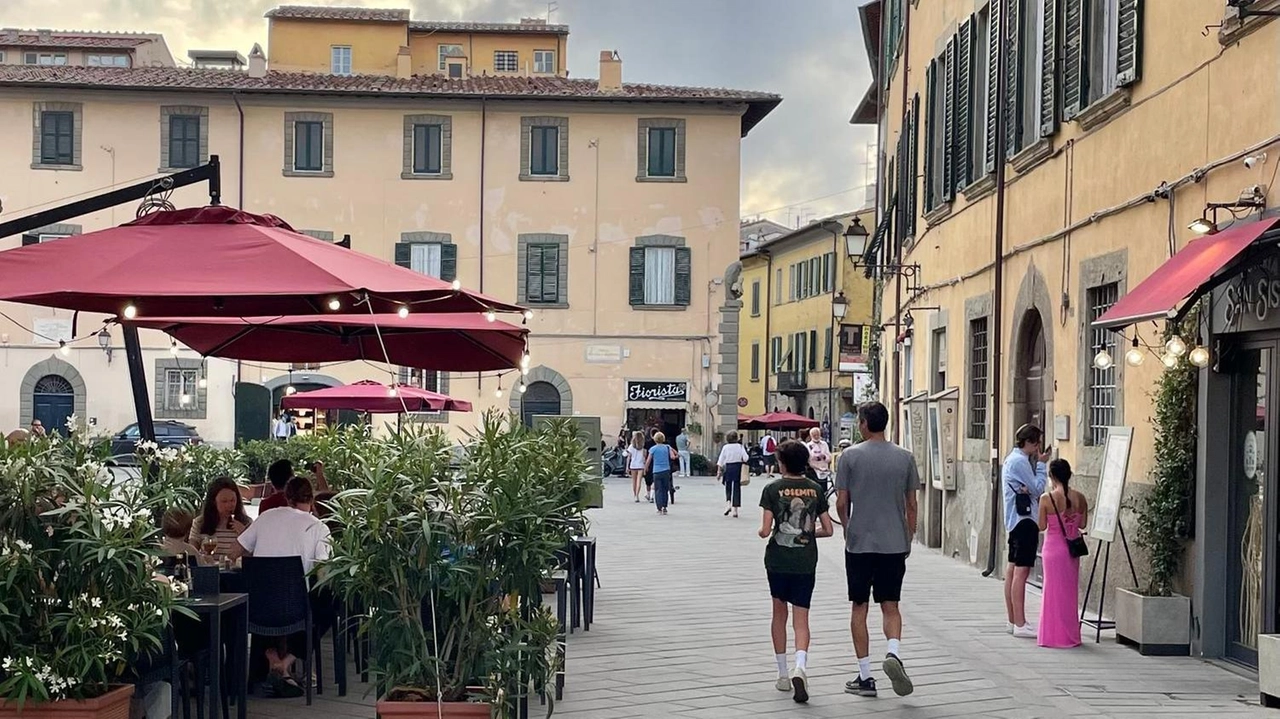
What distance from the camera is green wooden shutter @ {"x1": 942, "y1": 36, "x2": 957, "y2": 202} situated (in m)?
19.3

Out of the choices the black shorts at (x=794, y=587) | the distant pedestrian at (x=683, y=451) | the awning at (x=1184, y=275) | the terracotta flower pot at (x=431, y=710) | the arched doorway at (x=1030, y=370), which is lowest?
the distant pedestrian at (x=683, y=451)

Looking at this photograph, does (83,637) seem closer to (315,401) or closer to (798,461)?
(798,461)

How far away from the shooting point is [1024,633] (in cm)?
1159

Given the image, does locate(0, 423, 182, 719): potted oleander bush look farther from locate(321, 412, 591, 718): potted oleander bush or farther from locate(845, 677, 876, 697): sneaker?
locate(845, 677, 876, 697): sneaker

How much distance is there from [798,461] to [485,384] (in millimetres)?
34235

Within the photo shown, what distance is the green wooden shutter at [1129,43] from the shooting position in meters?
12.0

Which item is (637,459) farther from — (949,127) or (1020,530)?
(1020,530)

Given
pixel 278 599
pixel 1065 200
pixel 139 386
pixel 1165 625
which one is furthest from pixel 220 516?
pixel 1065 200

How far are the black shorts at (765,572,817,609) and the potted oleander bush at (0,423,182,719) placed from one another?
11.9ft

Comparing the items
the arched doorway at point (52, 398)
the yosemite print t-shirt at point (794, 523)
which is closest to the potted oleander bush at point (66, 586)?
the yosemite print t-shirt at point (794, 523)

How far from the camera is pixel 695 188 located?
141 feet

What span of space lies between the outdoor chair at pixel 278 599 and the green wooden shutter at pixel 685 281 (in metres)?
34.6

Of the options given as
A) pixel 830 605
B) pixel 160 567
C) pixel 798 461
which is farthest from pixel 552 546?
pixel 830 605

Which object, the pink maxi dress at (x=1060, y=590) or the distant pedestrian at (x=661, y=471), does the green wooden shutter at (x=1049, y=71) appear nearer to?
the pink maxi dress at (x=1060, y=590)
